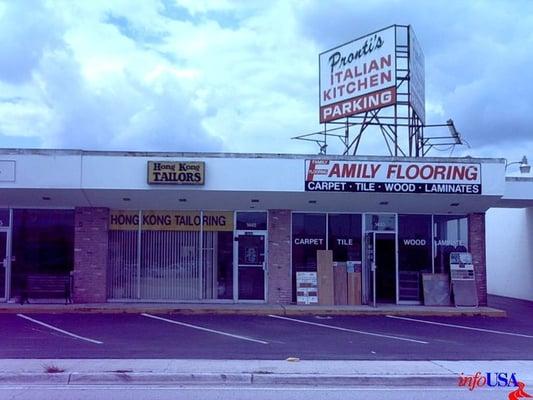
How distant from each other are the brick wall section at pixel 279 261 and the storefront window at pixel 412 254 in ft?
12.0

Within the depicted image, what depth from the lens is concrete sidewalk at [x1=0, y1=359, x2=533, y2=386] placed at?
1027 cm

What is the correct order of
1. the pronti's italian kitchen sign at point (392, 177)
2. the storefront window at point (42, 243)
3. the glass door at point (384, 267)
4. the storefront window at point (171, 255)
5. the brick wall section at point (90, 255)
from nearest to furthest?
the pronti's italian kitchen sign at point (392, 177), the brick wall section at point (90, 255), the storefront window at point (42, 243), the storefront window at point (171, 255), the glass door at point (384, 267)

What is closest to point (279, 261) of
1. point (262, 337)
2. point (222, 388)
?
point (262, 337)

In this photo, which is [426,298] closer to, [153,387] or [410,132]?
[410,132]

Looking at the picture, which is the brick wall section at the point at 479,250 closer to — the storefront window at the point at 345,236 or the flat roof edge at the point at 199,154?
the flat roof edge at the point at 199,154

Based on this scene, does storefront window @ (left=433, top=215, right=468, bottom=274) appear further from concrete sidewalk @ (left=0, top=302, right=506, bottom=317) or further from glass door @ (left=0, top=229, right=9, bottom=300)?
glass door @ (left=0, top=229, right=9, bottom=300)

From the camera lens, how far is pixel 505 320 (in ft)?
62.4

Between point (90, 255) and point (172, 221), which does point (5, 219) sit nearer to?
point (90, 255)

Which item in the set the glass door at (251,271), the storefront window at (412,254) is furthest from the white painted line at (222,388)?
the storefront window at (412,254)

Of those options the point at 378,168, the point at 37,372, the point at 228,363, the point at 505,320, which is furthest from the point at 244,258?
the point at 37,372

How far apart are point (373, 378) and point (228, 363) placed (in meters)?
2.53

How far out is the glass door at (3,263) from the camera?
20.4m

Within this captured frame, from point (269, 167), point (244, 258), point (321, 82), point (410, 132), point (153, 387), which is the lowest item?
point (153, 387)

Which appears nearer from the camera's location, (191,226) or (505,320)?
(505,320)
